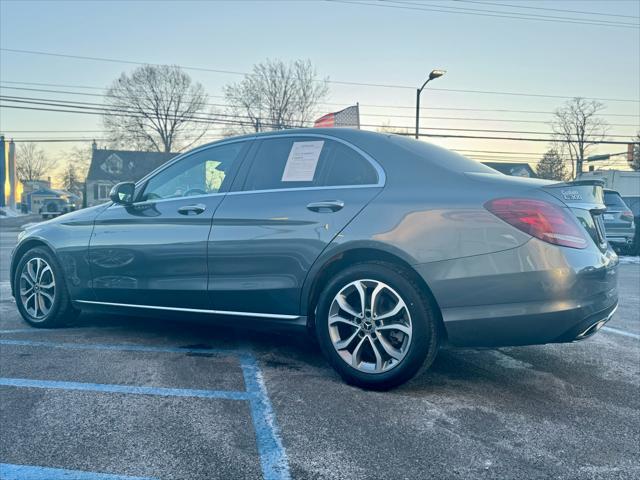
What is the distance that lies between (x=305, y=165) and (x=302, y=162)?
0.04 m

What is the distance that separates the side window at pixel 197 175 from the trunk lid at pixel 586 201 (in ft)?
7.15

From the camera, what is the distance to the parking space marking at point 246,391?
229cm

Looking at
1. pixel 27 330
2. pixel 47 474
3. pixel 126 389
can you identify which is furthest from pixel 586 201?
pixel 27 330

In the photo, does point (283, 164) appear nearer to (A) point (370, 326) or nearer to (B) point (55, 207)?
(A) point (370, 326)

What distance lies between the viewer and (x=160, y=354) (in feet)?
12.7

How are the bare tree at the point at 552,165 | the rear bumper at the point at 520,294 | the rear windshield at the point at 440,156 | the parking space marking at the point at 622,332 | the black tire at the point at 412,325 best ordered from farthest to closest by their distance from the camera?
the bare tree at the point at 552,165
the parking space marking at the point at 622,332
the rear windshield at the point at 440,156
the black tire at the point at 412,325
the rear bumper at the point at 520,294

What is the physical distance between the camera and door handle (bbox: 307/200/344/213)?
129 inches

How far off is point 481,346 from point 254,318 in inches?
57.8

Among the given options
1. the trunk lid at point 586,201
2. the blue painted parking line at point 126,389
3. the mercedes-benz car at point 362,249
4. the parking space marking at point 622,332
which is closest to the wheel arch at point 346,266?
the mercedes-benz car at point 362,249

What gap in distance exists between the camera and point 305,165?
360cm

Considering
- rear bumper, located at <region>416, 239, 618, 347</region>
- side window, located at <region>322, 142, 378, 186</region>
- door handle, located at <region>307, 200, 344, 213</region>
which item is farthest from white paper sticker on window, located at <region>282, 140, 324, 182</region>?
rear bumper, located at <region>416, 239, 618, 347</region>

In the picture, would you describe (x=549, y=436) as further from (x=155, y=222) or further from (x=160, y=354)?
(x=155, y=222)

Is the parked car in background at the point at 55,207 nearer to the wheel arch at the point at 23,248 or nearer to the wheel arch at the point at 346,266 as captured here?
the wheel arch at the point at 23,248

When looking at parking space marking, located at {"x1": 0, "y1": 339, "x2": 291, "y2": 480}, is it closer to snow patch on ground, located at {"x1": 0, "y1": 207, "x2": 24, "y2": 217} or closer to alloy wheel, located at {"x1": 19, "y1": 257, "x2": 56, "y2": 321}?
alloy wheel, located at {"x1": 19, "y1": 257, "x2": 56, "y2": 321}
